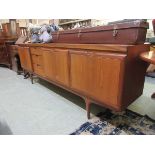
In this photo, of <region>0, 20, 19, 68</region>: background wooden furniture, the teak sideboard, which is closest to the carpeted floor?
the teak sideboard

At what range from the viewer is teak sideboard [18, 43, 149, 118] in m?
1.04

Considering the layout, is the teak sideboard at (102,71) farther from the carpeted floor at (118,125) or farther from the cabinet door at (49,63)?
the carpeted floor at (118,125)

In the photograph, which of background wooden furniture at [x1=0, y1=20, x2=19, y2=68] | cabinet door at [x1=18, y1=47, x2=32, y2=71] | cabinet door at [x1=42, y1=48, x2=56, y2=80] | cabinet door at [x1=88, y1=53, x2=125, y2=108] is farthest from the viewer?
background wooden furniture at [x1=0, y1=20, x2=19, y2=68]

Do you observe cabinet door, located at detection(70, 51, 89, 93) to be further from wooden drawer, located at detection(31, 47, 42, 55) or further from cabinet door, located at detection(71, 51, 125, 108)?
wooden drawer, located at detection(31, 47, 42, 55)

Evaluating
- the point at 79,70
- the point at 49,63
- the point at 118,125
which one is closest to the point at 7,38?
the point at 49,63

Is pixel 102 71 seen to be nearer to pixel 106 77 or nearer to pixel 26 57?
pixel 106 77

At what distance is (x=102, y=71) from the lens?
1138mm

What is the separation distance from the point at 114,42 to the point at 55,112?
0.90 metres

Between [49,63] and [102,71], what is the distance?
0.85 meters

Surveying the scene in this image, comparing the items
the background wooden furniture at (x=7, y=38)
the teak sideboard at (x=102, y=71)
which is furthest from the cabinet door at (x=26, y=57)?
the background wooden furniture at (x=7, y=38)

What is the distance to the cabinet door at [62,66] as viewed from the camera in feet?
4.93

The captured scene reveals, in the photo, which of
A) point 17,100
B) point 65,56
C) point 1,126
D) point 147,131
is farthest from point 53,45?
point 147,131

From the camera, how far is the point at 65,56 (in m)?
1.49
